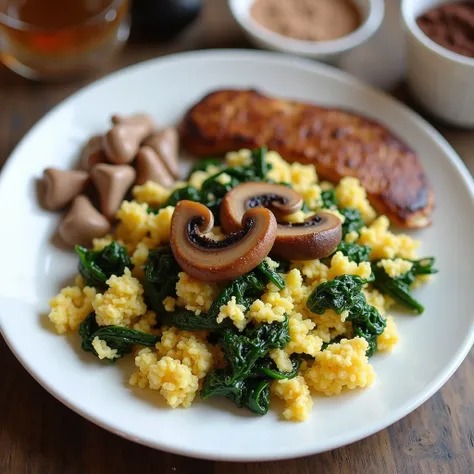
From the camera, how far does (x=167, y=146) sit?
374 centimetres

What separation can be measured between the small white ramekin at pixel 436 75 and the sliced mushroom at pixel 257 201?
1478 mm

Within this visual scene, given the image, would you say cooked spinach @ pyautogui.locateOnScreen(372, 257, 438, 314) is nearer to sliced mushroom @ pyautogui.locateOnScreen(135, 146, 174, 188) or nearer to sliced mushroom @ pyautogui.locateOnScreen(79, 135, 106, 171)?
sliced mushroom @ pyautogui.locateOnScreen(135, 146, 174, 188)

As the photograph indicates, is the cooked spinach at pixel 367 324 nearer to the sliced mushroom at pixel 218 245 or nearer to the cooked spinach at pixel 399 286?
the cooked spinach at pixel 399 286

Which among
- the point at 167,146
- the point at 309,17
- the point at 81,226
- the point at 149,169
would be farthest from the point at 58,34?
the point at 309,17

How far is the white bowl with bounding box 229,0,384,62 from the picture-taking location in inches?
171

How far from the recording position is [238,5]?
456cm

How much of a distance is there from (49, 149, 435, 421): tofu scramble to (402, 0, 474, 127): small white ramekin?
4.05ft

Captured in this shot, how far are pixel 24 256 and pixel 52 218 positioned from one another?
0.30 m

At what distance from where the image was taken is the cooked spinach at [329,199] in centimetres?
344

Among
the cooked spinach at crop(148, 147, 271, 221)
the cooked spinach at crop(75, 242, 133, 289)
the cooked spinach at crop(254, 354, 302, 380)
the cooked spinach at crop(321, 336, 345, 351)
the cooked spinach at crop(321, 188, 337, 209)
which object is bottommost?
the cooked spinach at crop(321, 336, 345, 351)

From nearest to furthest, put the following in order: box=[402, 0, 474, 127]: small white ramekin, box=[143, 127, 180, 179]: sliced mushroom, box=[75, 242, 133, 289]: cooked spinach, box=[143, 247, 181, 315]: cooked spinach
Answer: box=[143, 247, 181, 315]: cooked spinach, box=[75, 242, 133, 289]: cooked spinach, box=[143, 127, 180, 179]: sliced mushroom, box=[402, 0, 474, 127]: small white ramekin

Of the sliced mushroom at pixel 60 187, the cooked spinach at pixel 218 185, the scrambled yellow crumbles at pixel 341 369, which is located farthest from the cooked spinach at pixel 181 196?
the scrambled yellow crumbles at pixel 341 369

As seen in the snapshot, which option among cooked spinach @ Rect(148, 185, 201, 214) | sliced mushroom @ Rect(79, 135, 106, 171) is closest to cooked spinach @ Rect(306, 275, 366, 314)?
cooked spinach @ Rect(148, 185, 201, 214)

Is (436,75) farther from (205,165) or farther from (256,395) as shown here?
(256,395)
